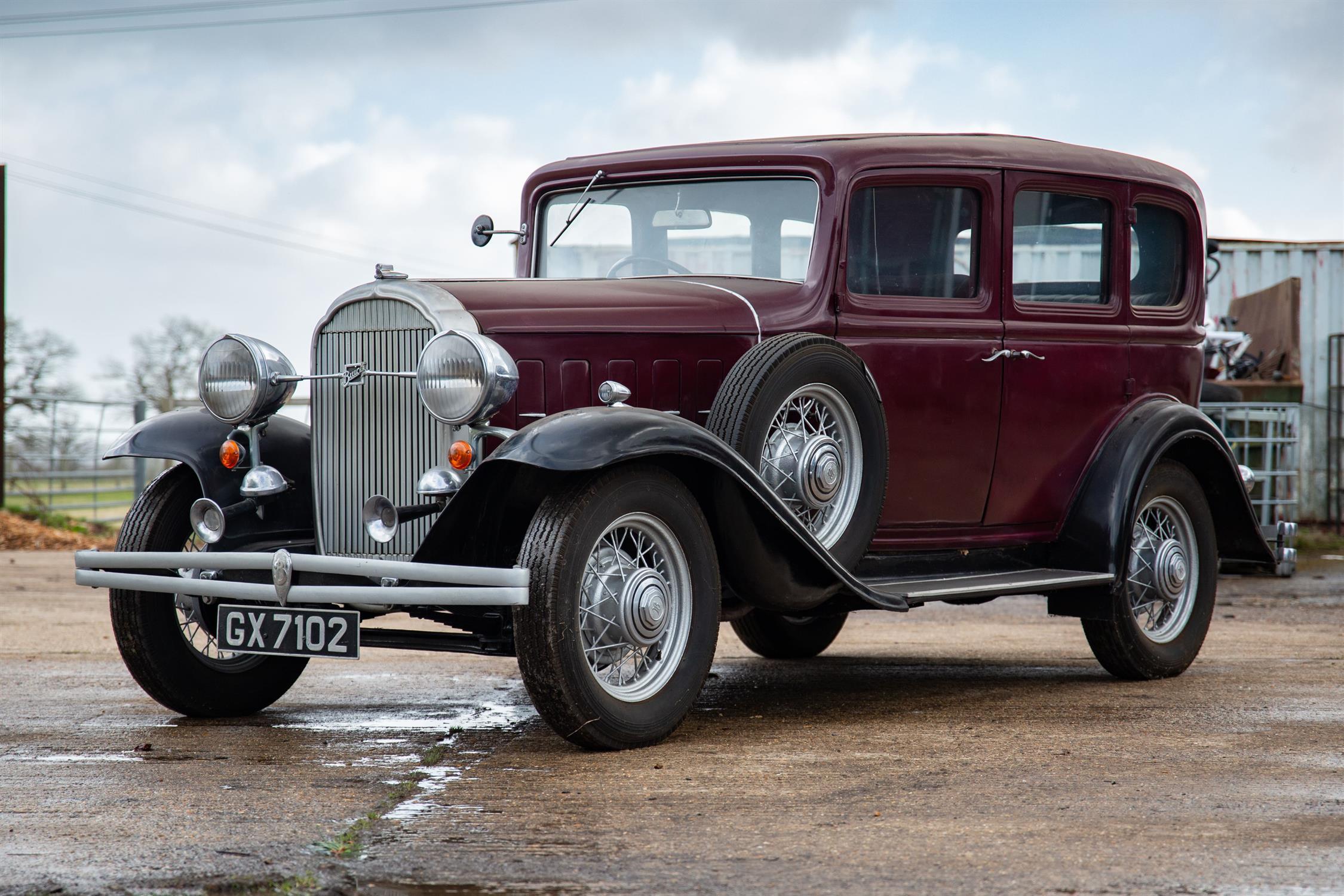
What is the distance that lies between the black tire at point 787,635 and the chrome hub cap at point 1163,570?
1475mm

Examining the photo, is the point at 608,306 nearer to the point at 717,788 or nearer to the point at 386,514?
the point at 386,514

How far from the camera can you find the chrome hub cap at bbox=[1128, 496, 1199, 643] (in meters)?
6.05

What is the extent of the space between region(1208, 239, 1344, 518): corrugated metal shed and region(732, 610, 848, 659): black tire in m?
8.78

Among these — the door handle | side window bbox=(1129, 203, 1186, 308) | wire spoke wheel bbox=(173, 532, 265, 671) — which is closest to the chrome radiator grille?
wire spoke wheel bbox=(173, 532, 265, 671)

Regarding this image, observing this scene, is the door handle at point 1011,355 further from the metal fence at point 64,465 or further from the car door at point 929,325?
the metal fence at point 64,465

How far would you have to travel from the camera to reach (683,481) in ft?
15.1

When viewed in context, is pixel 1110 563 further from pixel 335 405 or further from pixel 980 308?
pixel 335 405

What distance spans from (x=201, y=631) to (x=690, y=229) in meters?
2.36

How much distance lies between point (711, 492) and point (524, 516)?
0.59m

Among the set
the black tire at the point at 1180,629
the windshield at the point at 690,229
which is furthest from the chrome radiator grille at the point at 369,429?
the black tire at the point at 1180,629

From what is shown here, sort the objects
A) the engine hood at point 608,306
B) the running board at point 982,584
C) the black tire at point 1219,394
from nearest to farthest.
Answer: the engine hood at point 608,306 → the running board at point 982,584 → the black tire at point 1219,394

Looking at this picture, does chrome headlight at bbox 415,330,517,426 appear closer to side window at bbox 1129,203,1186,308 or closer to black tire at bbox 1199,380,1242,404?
side window at bbox 1129,203,1186,308

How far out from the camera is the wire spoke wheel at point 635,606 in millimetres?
4266

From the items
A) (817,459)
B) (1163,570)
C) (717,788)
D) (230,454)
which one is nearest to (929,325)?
(817,459)
